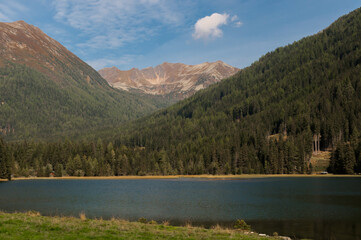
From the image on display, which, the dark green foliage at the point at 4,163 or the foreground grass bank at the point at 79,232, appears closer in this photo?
the foreground grass bank at the point at 79,232

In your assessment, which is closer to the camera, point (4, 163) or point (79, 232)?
point (79, 232)

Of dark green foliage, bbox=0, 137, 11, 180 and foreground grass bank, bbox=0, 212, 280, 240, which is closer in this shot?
foreground grass bank, bbox=0, 212, 280, 240

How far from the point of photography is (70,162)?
197m

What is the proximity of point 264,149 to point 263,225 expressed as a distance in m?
146

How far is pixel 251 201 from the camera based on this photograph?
75.0 meters

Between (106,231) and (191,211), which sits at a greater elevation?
(106,231)

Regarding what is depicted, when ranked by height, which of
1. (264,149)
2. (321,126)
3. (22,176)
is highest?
(321,126)

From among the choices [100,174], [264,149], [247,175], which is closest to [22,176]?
[100,174]

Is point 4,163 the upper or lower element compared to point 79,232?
lower

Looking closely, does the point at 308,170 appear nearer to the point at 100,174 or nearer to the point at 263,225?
the point at 100,174

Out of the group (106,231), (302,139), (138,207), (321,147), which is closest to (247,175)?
(302,139)

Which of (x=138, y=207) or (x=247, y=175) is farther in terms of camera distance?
(x=247, y=175)

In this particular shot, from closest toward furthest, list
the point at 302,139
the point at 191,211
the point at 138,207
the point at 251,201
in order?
the point at 191,211, the point at 138,207, the point at 251,201, the point at 302,139

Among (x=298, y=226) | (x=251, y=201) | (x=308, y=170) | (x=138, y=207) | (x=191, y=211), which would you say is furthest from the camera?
(x=308, y=170)
